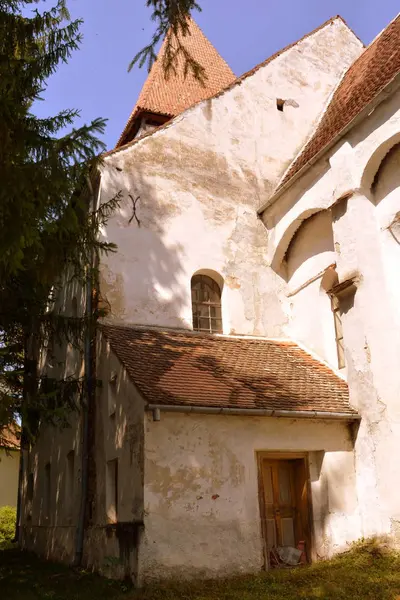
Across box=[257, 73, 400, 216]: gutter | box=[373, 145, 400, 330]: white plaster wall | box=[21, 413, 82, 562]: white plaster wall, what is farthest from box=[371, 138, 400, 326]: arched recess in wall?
box=[21, 413, 82, 562]: white plaster wall

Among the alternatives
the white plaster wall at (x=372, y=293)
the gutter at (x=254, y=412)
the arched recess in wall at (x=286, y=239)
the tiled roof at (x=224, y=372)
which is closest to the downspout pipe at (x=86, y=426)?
the tiled roof at (x=224, y=372)

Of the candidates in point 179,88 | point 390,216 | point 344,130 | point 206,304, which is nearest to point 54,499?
point 206,304

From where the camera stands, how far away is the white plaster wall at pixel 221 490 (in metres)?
8.75

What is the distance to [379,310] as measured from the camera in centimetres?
1051

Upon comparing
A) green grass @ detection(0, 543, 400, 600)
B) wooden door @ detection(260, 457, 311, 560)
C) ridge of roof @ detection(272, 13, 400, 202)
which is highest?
ridge of roof @ detection(272, 13, 400, 202)

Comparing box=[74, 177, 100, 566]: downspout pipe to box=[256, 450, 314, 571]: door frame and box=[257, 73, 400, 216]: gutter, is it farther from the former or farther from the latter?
box=[257, 73, 400, 216]: gutter

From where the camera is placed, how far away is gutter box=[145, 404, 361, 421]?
29.3 ft

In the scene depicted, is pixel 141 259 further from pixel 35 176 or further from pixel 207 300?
pixel 35 176

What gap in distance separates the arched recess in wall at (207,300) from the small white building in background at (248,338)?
1.7 inches

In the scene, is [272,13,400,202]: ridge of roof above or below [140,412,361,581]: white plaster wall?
above

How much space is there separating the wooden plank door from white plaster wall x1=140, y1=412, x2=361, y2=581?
1.50 ft

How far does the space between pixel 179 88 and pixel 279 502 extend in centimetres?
1490

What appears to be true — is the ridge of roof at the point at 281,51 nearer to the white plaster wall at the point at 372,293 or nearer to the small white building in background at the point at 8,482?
the white plaster wall at the point at 372,293

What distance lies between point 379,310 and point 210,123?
6.72m
